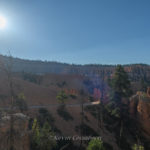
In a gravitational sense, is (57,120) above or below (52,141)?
below

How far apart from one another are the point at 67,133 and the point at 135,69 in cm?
9449

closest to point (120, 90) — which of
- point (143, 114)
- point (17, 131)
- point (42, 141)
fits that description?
point (143, 114)

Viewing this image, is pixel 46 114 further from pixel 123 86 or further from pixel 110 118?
pixel 123 86

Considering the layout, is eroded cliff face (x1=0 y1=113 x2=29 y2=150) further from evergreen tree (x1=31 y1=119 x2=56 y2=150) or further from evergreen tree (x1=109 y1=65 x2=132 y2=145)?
evergreen tree (x1=109 y1=65 x2=132 y2=145)

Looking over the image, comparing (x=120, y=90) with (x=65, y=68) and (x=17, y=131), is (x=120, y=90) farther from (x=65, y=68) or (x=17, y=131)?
(x=65, y=68)

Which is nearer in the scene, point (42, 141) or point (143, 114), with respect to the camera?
point (42, 141)

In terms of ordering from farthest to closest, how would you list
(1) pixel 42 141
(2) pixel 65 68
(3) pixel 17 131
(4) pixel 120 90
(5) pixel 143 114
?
(2) pixel 65 68, (5) pixel 143 114, (4) pixel 120 90, (1) pixel 42 141, (3) pixel 17 131

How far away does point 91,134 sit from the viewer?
23.1m

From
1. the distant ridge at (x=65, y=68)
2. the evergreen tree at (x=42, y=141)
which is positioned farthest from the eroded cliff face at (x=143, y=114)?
the distant ridge at (x=65, y=68)

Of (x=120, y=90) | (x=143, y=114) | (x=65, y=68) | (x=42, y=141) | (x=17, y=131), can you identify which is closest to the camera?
(x=17, y=131)

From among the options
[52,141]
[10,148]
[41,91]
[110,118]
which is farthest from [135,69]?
[10,148]

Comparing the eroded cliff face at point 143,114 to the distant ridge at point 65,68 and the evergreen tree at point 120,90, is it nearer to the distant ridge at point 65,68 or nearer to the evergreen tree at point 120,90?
the evergreen tree at point 120,90

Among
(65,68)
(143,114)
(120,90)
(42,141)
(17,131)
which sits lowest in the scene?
(143,114)

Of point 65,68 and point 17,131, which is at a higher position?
point 65,68
